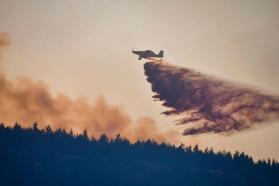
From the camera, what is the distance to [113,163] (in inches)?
1006

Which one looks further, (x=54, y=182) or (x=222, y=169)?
(x=222, y=169)

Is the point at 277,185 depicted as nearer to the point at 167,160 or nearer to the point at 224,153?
the point at 224,153

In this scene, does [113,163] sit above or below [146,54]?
below

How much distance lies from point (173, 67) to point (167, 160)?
24.6 ft

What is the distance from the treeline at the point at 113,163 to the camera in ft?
75.0

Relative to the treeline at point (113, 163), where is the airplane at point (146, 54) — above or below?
above

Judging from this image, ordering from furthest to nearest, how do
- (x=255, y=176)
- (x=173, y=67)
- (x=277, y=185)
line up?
(x=255, y=176) < (x=277, y=185) < (x=173, y=67)

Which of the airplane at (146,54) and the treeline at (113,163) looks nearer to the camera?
the airplane at (146,54)

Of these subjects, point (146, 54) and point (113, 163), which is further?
point (113, 163)

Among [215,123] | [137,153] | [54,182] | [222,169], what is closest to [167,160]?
[137,153]

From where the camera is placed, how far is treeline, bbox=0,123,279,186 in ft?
75.0

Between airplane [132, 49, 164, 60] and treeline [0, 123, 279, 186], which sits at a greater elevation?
airplane [132, 49, 164, 60]

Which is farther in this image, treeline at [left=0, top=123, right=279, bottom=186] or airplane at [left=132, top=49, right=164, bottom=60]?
treeline at [left=0, top=123, right=279, bottom=186]

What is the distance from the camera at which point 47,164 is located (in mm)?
24078
